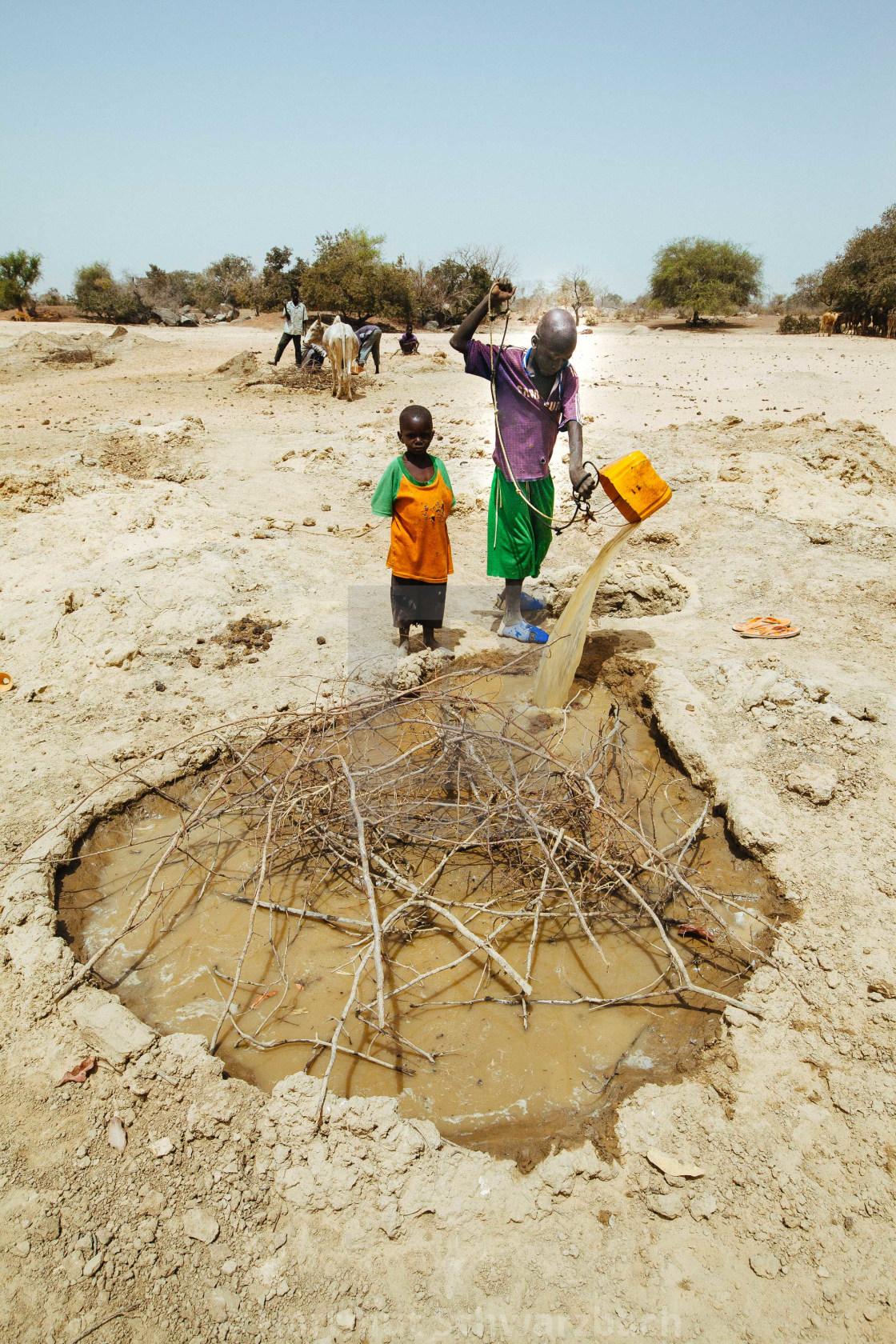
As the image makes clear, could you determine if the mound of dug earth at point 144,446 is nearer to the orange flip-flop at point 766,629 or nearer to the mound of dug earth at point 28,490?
the mound of dug earth at point 28,490

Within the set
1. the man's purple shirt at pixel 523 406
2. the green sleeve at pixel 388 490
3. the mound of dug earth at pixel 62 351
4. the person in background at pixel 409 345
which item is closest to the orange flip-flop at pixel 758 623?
the man's purple shirt at pixel 523 406

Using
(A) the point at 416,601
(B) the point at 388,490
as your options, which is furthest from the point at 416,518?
(A) the point at 416,601

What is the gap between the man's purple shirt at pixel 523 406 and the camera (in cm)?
373

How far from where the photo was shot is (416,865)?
265 cm

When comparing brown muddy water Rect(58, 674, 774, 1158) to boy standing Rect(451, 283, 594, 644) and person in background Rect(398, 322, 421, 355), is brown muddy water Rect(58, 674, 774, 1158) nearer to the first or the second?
boy standing Rect(451, 283, 594, 644)

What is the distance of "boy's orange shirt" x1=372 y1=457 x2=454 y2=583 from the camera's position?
11.7 feet

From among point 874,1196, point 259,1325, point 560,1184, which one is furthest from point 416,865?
point 874,1196

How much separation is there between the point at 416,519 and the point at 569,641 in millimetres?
959

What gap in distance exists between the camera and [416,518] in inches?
142

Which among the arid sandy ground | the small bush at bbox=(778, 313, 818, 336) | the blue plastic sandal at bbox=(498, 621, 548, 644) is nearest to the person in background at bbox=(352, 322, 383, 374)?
the arid sandy ground

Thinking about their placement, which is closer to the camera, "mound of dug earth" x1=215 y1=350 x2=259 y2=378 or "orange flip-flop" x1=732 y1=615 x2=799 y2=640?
"orange flip-flop" x1=732 y1=615 x2=799 y2=640

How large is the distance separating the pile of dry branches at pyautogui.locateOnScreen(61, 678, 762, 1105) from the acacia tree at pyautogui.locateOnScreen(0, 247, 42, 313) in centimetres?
2761

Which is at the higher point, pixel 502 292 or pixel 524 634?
pixel 502 292

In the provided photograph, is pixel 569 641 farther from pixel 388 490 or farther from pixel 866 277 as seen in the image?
pixel 866 277
